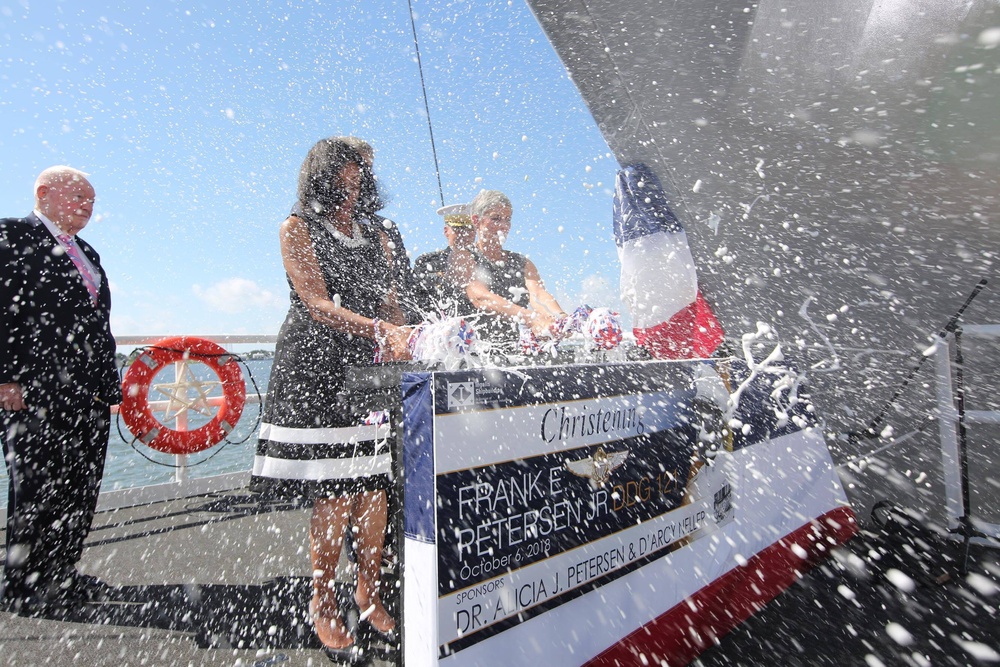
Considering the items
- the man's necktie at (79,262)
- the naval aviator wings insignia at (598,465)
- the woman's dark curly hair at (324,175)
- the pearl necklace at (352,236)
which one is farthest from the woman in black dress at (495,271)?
the man's necktie at (79,262)

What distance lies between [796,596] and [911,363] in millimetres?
3327

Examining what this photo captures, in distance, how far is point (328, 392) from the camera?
1556 mm

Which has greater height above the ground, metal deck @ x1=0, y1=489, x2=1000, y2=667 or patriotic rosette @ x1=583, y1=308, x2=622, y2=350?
patriotic rosette @ x1=583, y1=308, x2=622, y2=350

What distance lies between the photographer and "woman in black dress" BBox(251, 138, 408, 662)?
4.98ft

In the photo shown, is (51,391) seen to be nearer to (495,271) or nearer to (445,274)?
(445,274)

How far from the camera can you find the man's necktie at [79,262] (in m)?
2.00

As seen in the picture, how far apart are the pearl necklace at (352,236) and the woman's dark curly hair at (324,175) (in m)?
0.06

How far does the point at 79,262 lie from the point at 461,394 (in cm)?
200

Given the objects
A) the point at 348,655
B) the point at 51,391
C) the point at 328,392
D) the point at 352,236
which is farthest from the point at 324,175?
the point at 348,655

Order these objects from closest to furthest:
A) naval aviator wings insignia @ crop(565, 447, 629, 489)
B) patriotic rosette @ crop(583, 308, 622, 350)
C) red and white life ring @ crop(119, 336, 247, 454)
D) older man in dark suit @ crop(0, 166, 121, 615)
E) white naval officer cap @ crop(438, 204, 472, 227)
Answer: naval aviator wings insignia @ crop(565, 447, 629, 489), patriotic rosette @ crop(583, 308, 622, 350), older man in dark suit @ crop(0, 166, 121, 615), white naval officer cap @ crop(438, 204, 472, 227), red and white life ring @ crop(119, 336, 247, 454)

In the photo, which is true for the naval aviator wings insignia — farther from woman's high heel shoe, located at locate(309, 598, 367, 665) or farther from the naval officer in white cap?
the naval officer in white cap

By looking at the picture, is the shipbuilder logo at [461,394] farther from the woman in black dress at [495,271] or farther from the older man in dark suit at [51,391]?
the older man in dark suit at [51,391]

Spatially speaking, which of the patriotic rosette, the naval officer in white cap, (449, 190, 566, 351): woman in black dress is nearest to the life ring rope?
the naval officer in white cap

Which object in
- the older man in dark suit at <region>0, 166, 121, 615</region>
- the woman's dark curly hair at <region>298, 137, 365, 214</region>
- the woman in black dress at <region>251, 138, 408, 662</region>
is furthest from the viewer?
the older man in dark suit at <region>0, 166, 121, 615</region>
